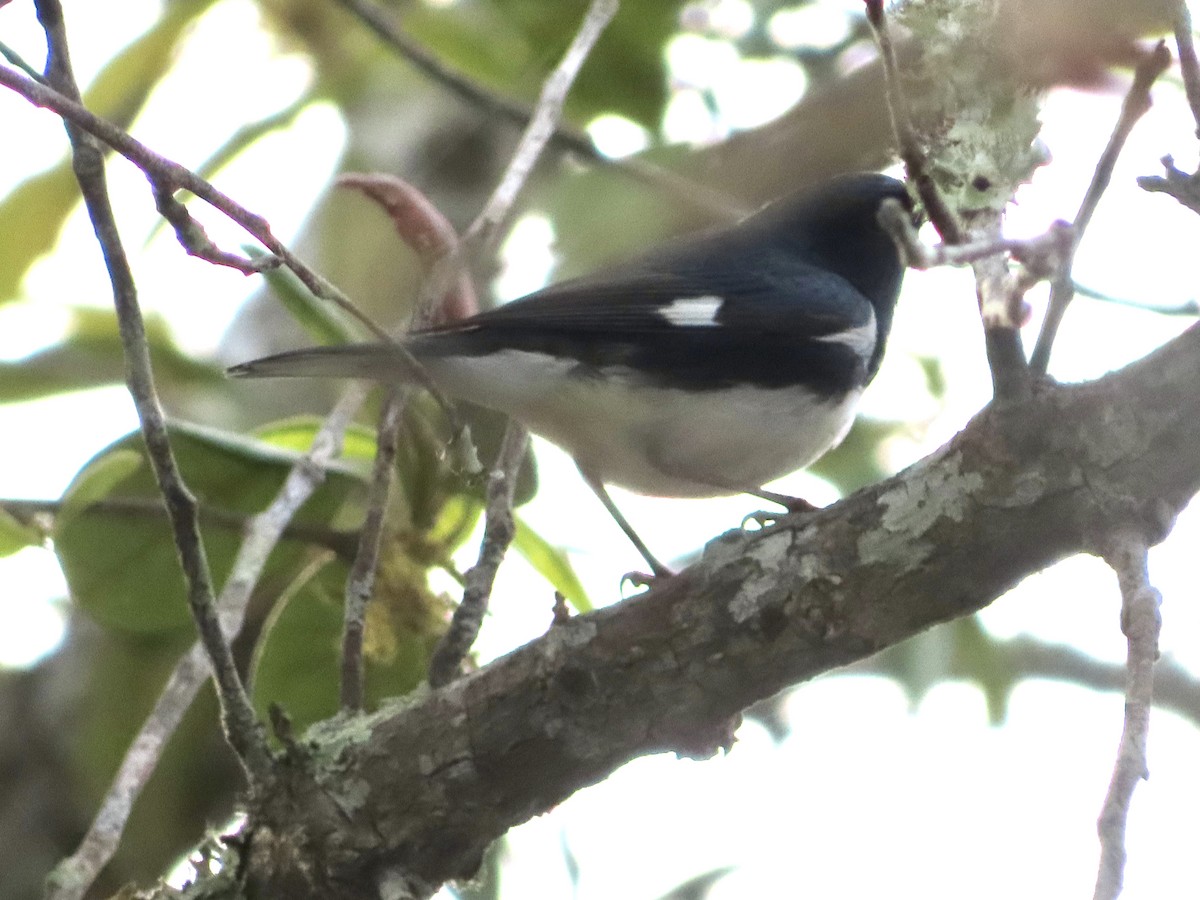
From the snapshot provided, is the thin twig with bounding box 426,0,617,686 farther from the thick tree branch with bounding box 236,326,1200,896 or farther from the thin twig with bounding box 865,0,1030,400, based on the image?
the thin twig with bounding box 865,0,1030,400

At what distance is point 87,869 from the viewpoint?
1.97 meters

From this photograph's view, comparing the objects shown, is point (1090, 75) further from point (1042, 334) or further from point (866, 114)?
point (866, 114)

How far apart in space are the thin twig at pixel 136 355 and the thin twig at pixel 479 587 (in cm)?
31

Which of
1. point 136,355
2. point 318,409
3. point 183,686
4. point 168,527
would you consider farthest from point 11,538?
point 318,409

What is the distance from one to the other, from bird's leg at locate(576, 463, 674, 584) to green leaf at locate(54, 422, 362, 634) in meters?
0.47

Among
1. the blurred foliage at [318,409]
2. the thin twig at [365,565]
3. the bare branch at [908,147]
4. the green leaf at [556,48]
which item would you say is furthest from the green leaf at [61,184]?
the bare branch at [908,147]

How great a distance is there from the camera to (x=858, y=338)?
3029mm

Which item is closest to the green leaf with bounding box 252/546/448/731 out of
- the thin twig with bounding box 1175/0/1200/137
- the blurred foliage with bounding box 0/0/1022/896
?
the blurred foliage with bounding box 0/0/1022/896

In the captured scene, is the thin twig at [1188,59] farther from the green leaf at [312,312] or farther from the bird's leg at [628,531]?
the green leaf at [312,312]

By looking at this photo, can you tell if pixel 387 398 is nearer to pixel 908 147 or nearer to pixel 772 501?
pixel 772 501

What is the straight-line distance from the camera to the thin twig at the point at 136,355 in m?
1.87

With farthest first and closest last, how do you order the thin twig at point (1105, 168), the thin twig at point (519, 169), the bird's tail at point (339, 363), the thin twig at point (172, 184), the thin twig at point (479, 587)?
the thin twig at point (519, 169)
the bird's tail at point (339, 363)
the thin twig at point (479, 587)
the thin twig at point (172, 184)
the thin twig at point (1105, 168)

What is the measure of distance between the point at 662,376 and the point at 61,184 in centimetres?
192

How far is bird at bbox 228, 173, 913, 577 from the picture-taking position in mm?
2803
